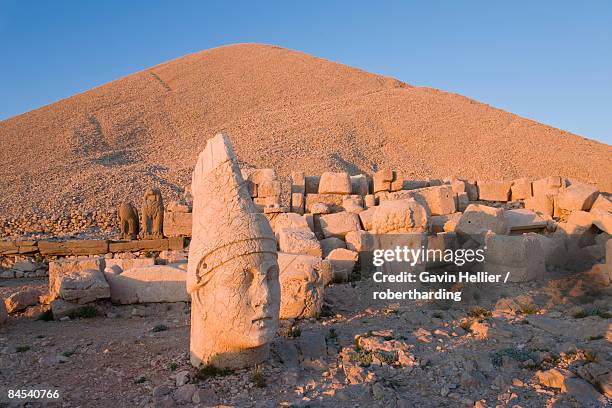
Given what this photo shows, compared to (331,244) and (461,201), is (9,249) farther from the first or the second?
(461,201)

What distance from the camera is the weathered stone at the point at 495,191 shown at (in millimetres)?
13039

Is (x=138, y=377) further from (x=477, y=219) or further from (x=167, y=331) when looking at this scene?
(x=477, y=219)

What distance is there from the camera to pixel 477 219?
9422 millimetres

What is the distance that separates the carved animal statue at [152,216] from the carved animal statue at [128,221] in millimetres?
454

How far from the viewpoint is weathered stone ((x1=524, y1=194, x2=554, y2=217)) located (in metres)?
12.0

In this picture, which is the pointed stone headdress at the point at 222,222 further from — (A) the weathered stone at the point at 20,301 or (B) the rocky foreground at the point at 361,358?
(A) the weathered stone at the point at 20,301

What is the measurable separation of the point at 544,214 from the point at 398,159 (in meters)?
17.1

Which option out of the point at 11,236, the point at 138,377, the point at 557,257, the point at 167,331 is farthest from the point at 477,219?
the point at 11,236

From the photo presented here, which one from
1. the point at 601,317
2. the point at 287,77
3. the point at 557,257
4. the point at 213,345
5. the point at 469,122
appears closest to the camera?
Result: the point at 213,345

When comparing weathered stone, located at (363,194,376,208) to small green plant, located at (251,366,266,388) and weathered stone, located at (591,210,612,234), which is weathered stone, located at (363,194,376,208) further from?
small green plant, located at (251,366,266,388)

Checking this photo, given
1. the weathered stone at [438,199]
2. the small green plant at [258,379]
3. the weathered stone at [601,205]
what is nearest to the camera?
the small green plant at [258,379]

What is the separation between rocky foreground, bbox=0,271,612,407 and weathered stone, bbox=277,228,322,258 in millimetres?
1471

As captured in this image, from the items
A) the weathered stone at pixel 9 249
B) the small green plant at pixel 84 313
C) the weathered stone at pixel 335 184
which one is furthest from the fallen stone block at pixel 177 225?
the small green plant at pixel 84 313

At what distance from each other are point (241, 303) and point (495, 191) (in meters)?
10.3
